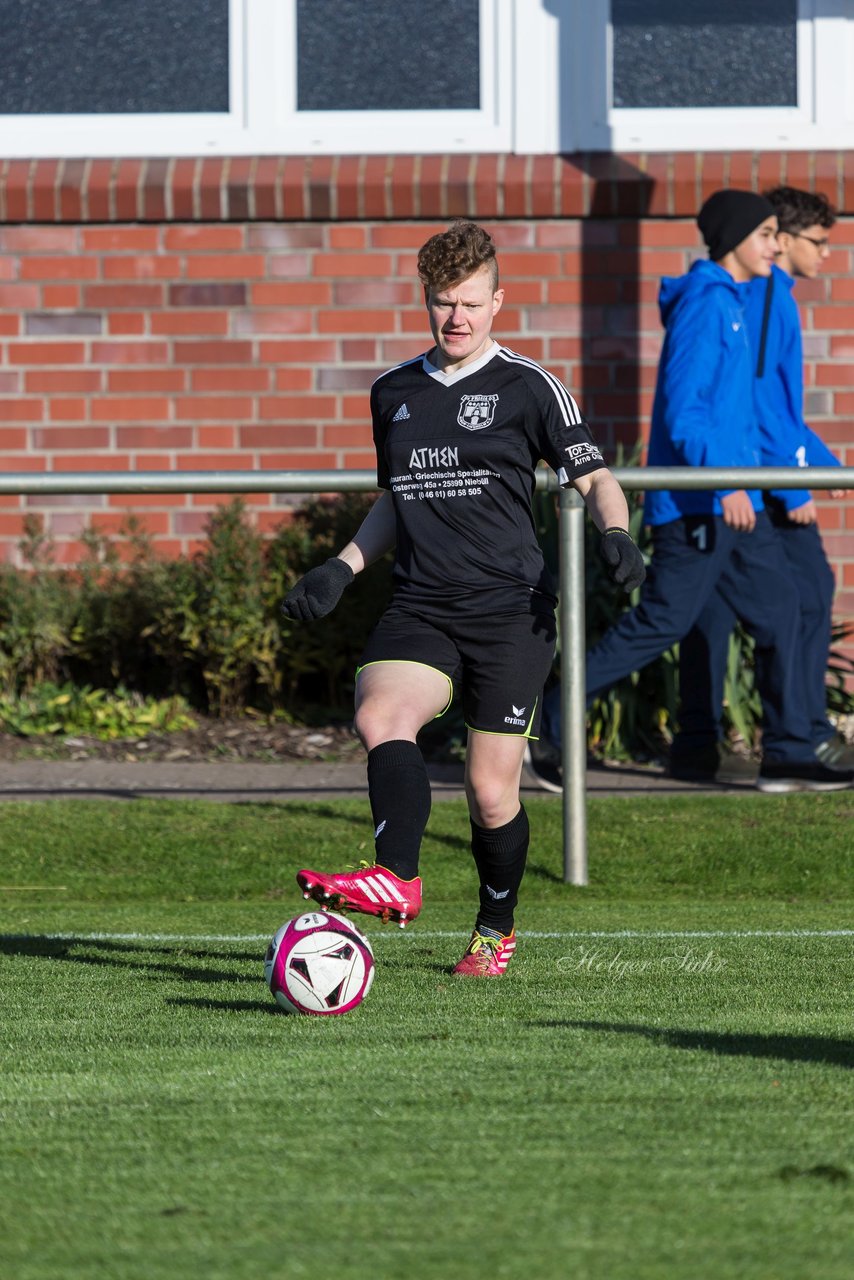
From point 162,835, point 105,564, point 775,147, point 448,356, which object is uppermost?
point 775,147

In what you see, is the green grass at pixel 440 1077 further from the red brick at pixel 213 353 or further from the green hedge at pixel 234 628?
the red brick at pixel 213 353

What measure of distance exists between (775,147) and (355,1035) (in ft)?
21.1

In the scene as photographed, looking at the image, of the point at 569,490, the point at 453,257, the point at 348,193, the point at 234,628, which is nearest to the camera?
the point at 453,257

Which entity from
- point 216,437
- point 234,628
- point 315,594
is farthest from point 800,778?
point 216,437

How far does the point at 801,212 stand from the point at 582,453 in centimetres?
344

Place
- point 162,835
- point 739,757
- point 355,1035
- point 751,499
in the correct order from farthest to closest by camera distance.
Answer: point 739,757, point 751,499, point 162,835, point 355,1035

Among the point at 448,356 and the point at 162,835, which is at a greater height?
the point at 448,356

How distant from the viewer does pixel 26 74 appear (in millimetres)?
9328

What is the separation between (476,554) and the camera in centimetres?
445

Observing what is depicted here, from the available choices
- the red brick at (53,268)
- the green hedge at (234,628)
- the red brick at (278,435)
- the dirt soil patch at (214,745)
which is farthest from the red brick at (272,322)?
the dirt soil patch at (214,745)

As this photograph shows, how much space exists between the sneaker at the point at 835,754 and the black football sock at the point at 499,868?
10.1ft

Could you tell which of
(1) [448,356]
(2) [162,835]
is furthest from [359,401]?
(1) [448,356]

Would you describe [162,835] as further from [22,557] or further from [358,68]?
[358,68]

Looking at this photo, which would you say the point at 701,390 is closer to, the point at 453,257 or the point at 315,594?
the point at 453,257
